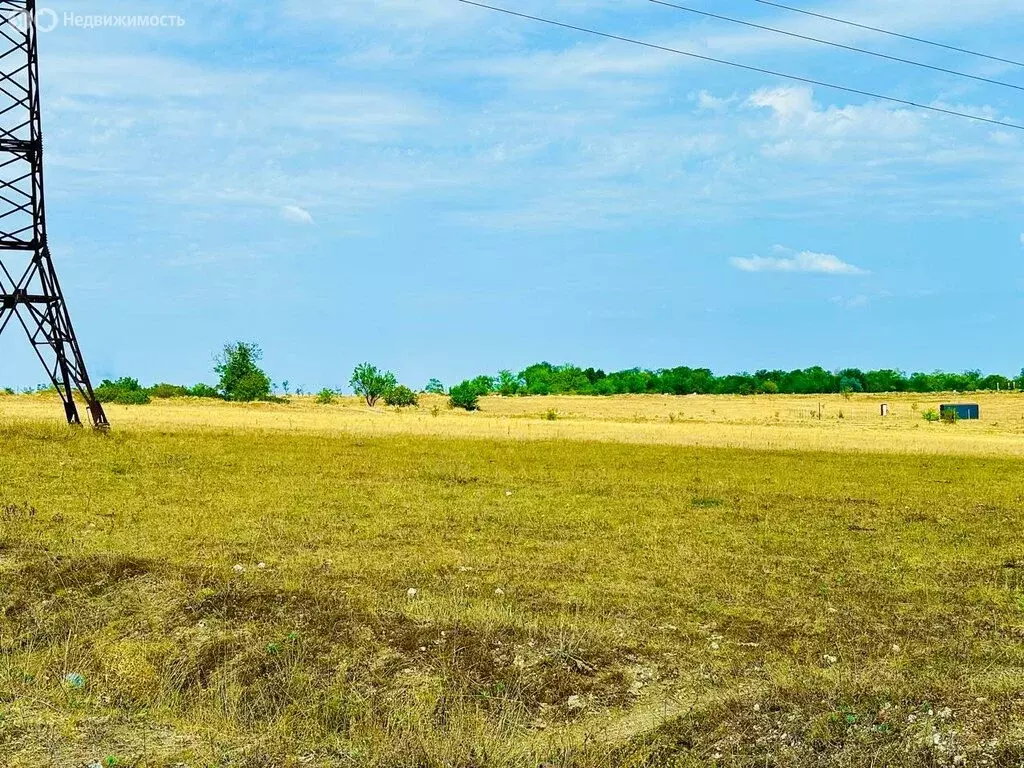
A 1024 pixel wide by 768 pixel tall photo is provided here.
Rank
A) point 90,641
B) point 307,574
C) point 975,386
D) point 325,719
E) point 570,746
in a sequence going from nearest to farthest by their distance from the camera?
point 570,746, point 325,719, point 90,641, point 307,574, point 975,386

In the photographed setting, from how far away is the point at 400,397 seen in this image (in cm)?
10075

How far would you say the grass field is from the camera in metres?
7.94

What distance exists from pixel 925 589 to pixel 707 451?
29.2 meters

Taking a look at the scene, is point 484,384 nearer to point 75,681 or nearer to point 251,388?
point 251,388

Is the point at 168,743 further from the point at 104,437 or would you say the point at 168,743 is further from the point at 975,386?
the point at 975,386

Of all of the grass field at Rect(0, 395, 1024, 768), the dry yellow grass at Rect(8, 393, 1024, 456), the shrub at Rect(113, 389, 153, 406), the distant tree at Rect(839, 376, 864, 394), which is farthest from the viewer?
the distant tree at Rect(839, 376, 864, 394)

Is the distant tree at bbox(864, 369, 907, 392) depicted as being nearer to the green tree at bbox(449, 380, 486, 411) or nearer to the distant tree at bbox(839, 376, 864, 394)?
the distant tree at bbox(839, 376, 864, 394)

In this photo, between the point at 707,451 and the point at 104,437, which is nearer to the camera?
the point at 104,437

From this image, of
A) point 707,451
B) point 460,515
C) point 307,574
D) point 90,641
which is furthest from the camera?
point 707,451

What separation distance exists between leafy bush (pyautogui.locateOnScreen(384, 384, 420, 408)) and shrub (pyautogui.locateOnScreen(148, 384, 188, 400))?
20.0 meters

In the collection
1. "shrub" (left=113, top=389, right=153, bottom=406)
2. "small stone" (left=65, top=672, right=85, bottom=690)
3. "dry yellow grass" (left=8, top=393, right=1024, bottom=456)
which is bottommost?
"small stone" (left=65, top=672, right=85, bottom=690)

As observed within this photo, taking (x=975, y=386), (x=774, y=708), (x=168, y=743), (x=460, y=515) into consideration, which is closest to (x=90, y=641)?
(x=168, y=743)

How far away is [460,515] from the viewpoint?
19391 millimetres

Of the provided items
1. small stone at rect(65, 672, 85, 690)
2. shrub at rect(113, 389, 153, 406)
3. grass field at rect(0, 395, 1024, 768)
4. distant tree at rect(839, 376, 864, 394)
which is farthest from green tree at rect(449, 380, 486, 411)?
small stone at rect(65, 672, 85, 690)
